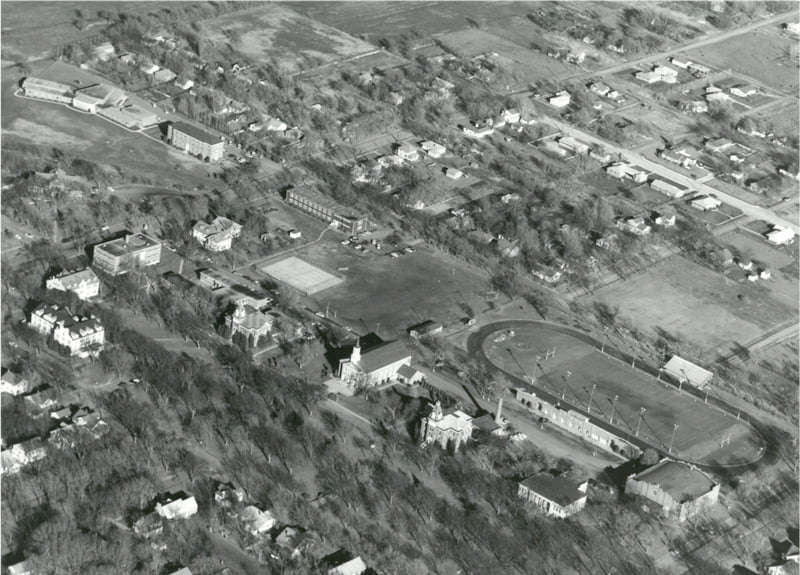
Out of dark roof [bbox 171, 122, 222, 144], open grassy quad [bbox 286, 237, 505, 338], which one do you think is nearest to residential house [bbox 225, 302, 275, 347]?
open grassy quad [bbox 286, 237, 505, 338]

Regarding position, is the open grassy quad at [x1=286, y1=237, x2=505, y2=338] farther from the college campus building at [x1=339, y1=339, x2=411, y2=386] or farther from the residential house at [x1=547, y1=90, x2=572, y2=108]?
the residential house at [x1=547, y1=90, x2=572, y2=108]

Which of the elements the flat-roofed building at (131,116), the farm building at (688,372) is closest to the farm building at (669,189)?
the farm building at (688,372)

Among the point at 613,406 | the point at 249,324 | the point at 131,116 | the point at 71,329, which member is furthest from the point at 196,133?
the point at 613,406

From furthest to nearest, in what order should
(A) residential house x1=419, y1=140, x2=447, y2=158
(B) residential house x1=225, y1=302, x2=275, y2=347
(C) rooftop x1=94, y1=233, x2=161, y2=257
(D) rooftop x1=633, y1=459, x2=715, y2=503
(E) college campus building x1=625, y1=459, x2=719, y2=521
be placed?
(A) residential house x1=419, y1=140, x2=447, y2=158 → (C) rooftop x1=94, y1=233, x2=161, y2=257 → (B) residential house x1=225, y1=302, x2=275, y2=347 → (D) rooftop x1=633, y1=459, x2=715, y2=503 → (E) college campus building x1=625, y1=459, x2=719, y2=521

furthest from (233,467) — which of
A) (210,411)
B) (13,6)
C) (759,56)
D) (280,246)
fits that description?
(759,56)

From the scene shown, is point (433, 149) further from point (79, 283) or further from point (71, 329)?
point (71, 329)

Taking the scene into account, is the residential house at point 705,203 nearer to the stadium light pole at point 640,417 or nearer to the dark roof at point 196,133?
the stadium light pole at point 640,417
